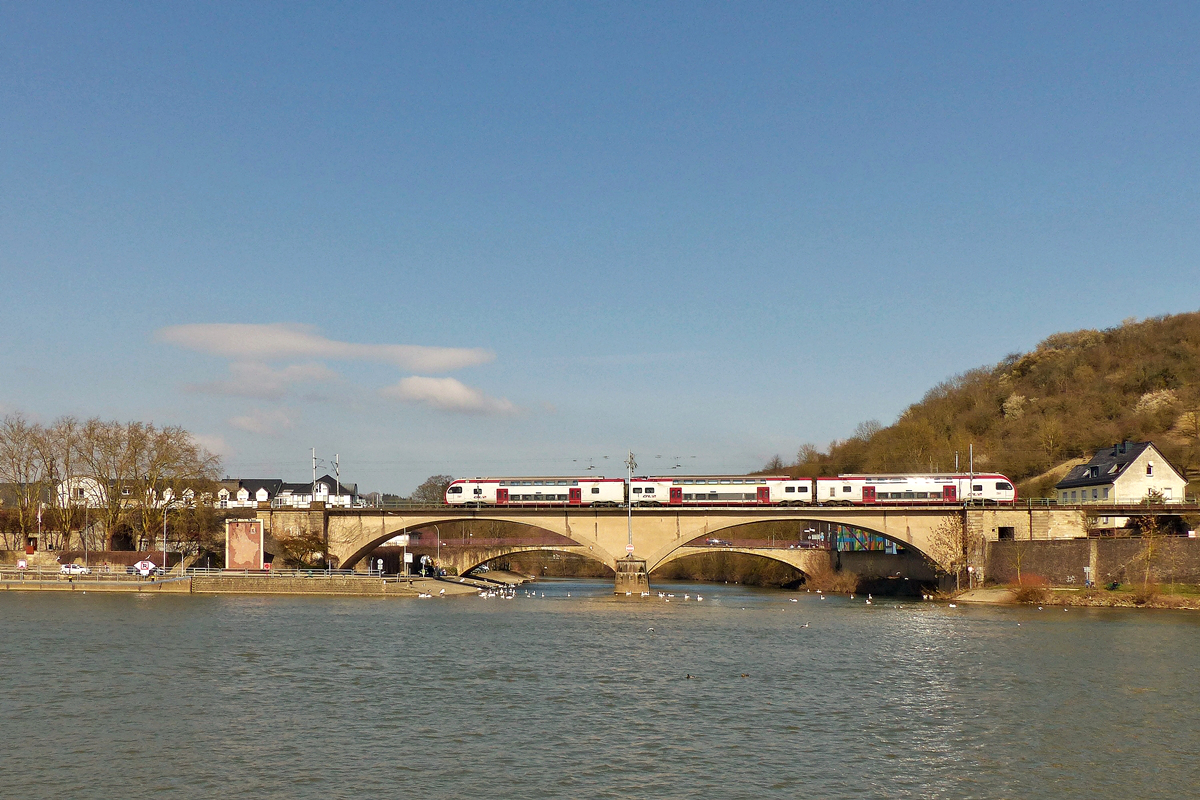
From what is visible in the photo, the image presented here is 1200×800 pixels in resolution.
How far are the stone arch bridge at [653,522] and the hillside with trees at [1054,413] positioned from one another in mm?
29075

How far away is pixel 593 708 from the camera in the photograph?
37031 millimetres

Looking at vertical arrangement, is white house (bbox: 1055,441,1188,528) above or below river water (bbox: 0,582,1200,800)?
above

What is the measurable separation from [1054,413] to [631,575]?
256 ft

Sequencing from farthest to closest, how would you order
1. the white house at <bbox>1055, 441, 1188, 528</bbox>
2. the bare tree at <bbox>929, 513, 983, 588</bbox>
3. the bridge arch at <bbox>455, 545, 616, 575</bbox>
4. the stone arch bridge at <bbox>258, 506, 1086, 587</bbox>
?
the bridge arch at <bbox>455, 545, 616, 575</bbox> < the white house at <bbox>1055, 441, 1188, 528</bbox> < the stone arch bridge at <bbox>258, 506, 1086, 587</bbox> < the bare tree at <bbox>929, 513, 983, 588</bbox>

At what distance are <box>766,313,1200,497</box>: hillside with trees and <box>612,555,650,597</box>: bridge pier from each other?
45.6 m

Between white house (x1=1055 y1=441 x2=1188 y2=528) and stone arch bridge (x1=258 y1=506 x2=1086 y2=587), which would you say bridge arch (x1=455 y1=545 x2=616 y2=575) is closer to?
stone arch bridge (x1=258 y1=506 x2=1086 y2=587)

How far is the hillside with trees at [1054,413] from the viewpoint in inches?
5044

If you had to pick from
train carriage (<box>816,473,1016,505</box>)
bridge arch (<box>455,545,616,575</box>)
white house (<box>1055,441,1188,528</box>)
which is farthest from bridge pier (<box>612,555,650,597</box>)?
white house (<box>1055,441,1188,528</box>)

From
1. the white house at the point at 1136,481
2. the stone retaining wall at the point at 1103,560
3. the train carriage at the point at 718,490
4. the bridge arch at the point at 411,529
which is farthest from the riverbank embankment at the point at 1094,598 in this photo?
the bridge arch at the point at 411,529

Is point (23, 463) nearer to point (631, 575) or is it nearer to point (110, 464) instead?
point (110, 464)

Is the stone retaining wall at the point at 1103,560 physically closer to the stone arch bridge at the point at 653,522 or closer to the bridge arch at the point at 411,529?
the stone arch bridge at the point at 653,522

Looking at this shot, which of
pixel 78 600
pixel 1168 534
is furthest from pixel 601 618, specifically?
pixel 1168 534

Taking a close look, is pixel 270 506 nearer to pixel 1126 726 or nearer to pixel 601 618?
pixel 601 618

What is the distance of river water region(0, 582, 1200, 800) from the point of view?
90.1 ft
